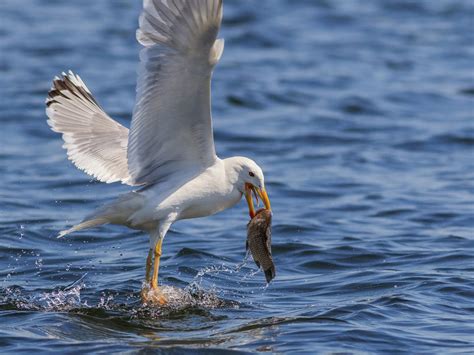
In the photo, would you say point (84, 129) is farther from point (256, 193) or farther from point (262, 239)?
point (262, 239)

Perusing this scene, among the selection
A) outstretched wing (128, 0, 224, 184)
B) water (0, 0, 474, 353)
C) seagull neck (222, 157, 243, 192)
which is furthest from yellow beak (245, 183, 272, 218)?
water (0, 0, 474, 353)

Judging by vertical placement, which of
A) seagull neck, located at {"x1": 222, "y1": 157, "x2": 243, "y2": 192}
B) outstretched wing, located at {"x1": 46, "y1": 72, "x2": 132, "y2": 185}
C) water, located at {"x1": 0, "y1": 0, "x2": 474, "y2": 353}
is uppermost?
outstretched wing, located at {"x1": 46, "y1": 72, "x2": 132, "y2": 185}

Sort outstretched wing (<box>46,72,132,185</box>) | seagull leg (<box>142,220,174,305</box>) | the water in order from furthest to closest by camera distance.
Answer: outstretched wing (<box>46,72,132,185</box>)
seagull leg (<box>142,220,174,305</box>)
the water

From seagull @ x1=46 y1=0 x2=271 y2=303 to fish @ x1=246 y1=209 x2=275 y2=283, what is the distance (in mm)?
118

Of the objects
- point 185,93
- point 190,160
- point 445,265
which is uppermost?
point 185,93

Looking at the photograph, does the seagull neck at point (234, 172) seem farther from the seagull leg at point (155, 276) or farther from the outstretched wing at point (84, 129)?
the outstretched wing at point (84, 129)

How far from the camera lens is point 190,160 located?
855cm

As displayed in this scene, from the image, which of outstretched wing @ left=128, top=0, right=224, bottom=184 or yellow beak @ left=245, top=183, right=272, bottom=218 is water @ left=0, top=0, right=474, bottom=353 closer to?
yellow beak @ left=245, top=183, right=272, bottom=218

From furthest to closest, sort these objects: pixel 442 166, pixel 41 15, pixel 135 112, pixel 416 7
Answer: pixel 416 7 < pixel 41 15 < pixel 442 166 < pixel 135 112

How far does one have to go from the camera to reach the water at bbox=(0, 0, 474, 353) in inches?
324

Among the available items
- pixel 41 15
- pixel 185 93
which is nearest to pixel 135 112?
pixel 185 93

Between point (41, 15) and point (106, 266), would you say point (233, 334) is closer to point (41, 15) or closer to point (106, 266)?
point (106, 266)

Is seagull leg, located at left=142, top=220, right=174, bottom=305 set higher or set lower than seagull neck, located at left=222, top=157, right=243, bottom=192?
lower

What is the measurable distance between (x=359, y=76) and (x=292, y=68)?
1.30 meters
